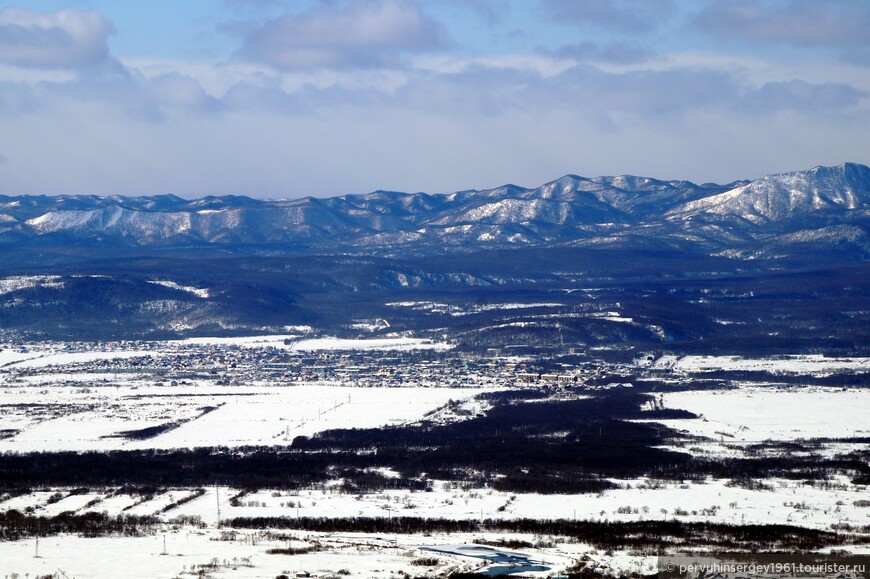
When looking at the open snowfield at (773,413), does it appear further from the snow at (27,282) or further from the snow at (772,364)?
the snow at (27,282)

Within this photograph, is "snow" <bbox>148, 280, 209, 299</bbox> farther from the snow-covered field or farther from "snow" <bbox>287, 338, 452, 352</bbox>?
the snow-covered field

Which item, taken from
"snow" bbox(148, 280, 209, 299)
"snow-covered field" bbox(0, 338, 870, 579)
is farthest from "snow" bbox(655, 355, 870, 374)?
"snow" bbox(148, 280, 209, 299)

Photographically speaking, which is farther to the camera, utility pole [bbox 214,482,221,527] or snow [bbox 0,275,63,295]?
snow [bbox 0,275,63,295]

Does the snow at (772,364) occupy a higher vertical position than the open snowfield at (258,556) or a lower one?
higher

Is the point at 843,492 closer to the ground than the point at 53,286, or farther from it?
closer to the ground

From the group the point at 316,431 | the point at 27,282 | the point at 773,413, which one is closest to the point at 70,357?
the point at 316,431

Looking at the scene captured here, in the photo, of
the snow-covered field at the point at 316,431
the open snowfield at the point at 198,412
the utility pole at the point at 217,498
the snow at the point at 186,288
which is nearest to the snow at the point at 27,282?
the snow at the point at 186,288

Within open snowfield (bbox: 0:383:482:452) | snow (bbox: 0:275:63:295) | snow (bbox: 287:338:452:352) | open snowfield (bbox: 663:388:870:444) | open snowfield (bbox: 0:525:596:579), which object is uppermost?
snow (bbox: 0:275:63:295)

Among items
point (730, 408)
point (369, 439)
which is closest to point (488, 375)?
point (730, 408)

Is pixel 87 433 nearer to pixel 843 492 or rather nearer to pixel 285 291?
pixel 843 492

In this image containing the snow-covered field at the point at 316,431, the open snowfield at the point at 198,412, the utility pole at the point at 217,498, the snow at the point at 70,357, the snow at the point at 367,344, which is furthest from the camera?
the snow at the point at 367,344

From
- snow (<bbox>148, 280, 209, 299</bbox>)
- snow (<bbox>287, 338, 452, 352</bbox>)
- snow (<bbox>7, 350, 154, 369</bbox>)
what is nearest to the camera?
snow (<bbox>7, 350, 154, 369</bbox>)
